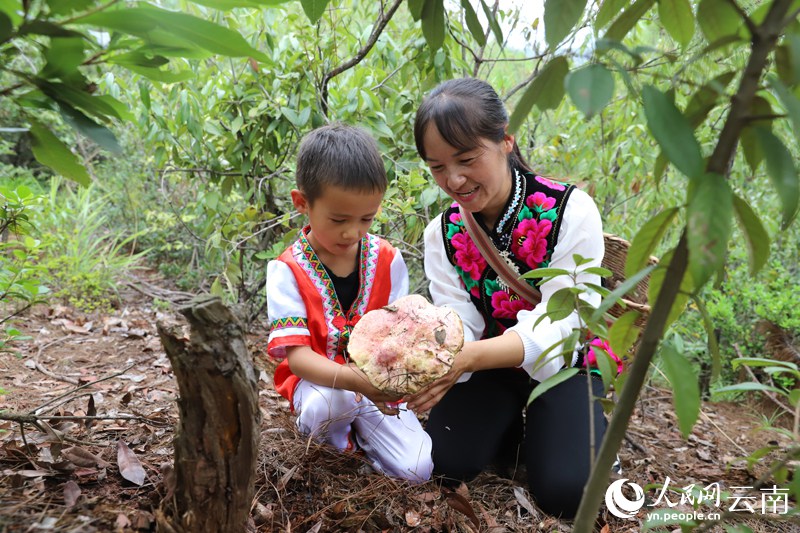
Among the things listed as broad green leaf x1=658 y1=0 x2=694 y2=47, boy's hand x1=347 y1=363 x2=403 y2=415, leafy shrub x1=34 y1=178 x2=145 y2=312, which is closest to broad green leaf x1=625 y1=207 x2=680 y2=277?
broad green leaf x1=658 y1=0 x2=694 y2=47

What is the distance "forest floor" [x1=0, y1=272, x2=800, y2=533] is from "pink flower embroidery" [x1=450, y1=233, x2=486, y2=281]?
0.73 m

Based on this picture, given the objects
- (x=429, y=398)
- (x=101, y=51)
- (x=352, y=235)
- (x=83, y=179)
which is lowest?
(x=429, y=398)

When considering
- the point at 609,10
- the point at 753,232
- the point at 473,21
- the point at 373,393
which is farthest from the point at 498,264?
the point at 753,232

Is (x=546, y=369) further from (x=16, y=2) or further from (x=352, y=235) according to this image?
(x=16, y=2)

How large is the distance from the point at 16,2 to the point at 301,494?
1302 millimetres

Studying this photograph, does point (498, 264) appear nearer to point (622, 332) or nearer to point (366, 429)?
point (366, 429)

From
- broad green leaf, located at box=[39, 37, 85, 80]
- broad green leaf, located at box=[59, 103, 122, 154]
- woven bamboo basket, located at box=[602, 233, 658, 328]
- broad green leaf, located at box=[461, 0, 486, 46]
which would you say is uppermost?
broad green leaf, located at box=[461, 0, 486, 46]

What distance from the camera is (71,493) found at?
3.90 feet

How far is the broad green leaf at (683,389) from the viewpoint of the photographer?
68 centimetres

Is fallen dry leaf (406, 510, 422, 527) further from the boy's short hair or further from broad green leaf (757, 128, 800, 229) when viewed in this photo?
broad green leaf (757, 128, 800, 229)

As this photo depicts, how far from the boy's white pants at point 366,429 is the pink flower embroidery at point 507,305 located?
0.49 meters

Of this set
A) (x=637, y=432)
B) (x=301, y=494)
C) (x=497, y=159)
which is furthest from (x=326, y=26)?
(x=637, y=432)

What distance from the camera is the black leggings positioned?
68.1 inches

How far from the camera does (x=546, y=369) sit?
70.4 inches
